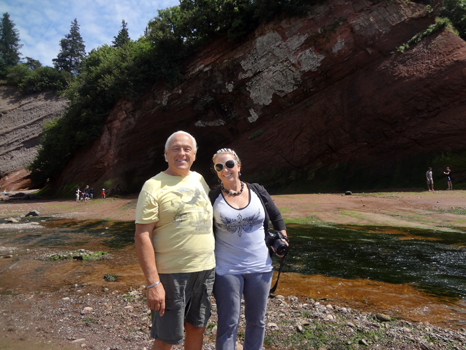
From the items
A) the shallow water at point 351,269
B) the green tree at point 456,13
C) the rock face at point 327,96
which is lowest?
the shallow water at point 351,269

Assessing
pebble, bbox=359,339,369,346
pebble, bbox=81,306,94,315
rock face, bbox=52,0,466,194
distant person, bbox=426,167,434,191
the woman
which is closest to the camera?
the woman

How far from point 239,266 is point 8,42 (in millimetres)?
80190

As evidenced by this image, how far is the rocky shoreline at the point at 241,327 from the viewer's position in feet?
11.5

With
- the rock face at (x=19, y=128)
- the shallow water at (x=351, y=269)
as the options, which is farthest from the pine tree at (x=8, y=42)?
the shallow water at (x=351, y=269)

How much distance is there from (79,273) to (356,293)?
17.7 ft

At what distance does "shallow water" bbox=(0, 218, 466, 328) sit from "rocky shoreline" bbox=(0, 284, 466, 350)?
19.7 inches

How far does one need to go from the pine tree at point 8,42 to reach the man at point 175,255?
75597mm

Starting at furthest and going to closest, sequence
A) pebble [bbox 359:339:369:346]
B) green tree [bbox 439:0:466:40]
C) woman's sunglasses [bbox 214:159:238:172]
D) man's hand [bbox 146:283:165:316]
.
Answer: green tree [bbox 439:0:466:40]
pebble [bbox 359:339:369:346]
woman's sunglasses [bbox 214:159:238:172]
man's hand [bbox 146:283:165:316]

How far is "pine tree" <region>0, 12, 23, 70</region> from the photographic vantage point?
61178 mm

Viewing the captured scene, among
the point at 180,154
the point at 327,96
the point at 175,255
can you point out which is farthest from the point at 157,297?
the point at 327,96

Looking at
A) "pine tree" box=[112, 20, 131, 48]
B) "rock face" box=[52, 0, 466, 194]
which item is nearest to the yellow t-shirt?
"rock face" box=[52, 0, 466, 194]

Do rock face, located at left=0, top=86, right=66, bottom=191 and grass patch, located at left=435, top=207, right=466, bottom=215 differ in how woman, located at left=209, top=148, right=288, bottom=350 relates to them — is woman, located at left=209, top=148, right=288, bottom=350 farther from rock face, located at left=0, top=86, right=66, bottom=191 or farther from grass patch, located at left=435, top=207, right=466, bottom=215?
rock face, located at left=0, top=86, right=66, bottom=191

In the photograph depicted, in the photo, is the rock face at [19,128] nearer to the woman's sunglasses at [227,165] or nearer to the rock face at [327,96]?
the rock face at [327,96]

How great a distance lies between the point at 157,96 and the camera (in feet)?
79.5
